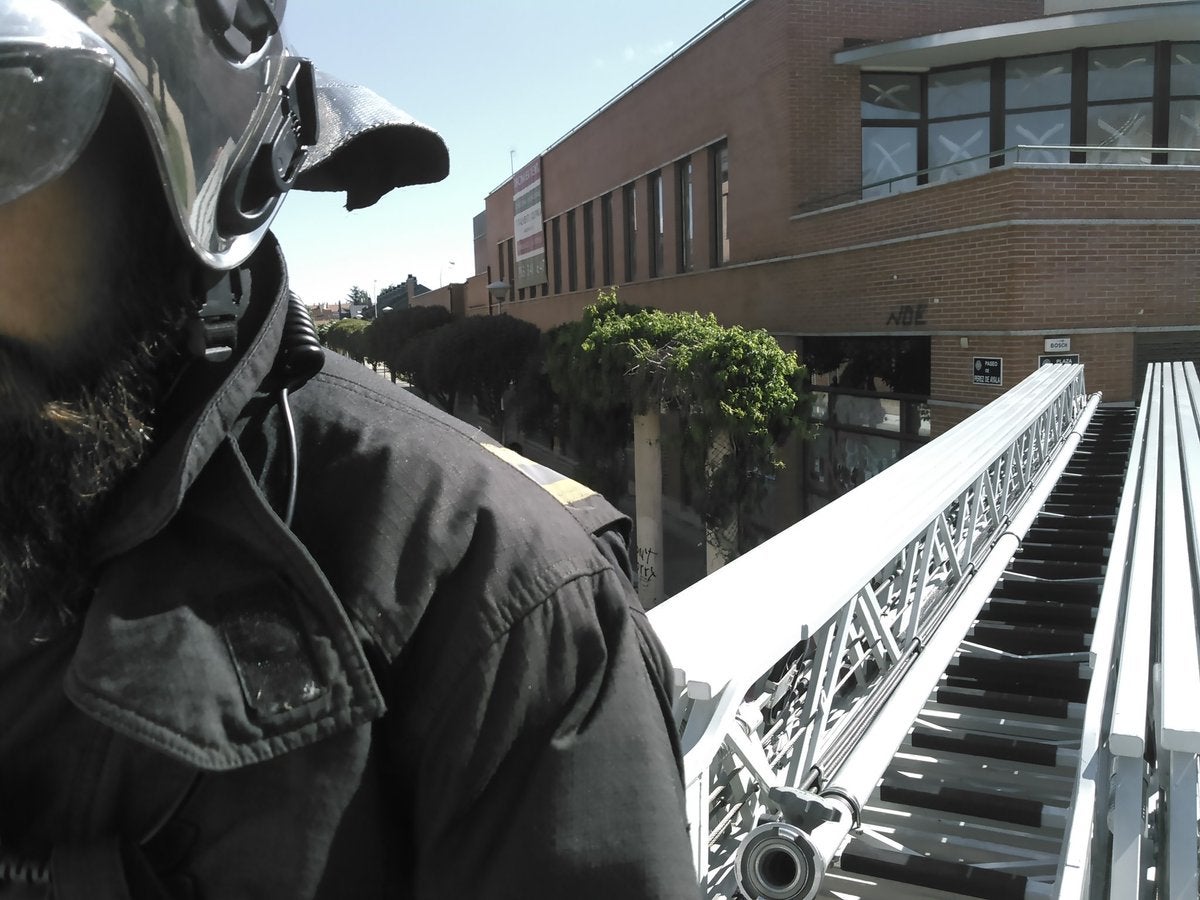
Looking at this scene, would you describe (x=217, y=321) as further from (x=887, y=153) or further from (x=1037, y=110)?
(x=1037, y=110)

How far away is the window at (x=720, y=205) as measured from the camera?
1712 centimetres

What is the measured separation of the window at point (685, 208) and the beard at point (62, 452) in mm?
18330

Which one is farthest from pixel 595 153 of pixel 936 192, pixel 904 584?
pixel 904 584

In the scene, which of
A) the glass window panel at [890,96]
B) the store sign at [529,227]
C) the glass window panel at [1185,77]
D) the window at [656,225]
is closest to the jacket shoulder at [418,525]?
the glass window panel at [890,96]

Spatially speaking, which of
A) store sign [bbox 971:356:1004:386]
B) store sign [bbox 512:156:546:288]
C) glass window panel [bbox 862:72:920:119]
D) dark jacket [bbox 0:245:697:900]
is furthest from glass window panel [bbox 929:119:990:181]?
store sign [bbox 512:156:546:288]

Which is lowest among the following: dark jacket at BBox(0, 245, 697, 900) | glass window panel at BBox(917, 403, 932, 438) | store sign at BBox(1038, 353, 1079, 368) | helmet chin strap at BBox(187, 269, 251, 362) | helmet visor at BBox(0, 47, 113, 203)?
glass window panel at BBox(917, 403, 932, 438)

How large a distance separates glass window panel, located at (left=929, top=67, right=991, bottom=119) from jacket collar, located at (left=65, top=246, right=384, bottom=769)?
15.5 meters

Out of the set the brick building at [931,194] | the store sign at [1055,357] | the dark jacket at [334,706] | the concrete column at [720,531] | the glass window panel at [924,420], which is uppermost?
the brick building at [931,194]

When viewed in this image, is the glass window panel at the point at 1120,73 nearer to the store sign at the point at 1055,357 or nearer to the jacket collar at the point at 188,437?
the store sign at the point at 1055,357

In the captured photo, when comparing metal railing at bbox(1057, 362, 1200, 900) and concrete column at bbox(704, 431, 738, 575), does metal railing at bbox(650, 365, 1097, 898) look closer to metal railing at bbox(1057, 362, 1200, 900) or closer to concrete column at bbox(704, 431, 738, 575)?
metal railing at bbox(1057, 362, 1200, 900)

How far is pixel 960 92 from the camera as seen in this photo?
14.4m

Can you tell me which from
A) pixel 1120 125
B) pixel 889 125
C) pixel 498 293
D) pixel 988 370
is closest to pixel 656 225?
pixel 889 125

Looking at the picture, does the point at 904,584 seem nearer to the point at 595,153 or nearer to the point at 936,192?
the point at 936,192

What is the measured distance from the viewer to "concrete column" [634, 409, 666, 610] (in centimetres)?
1344
